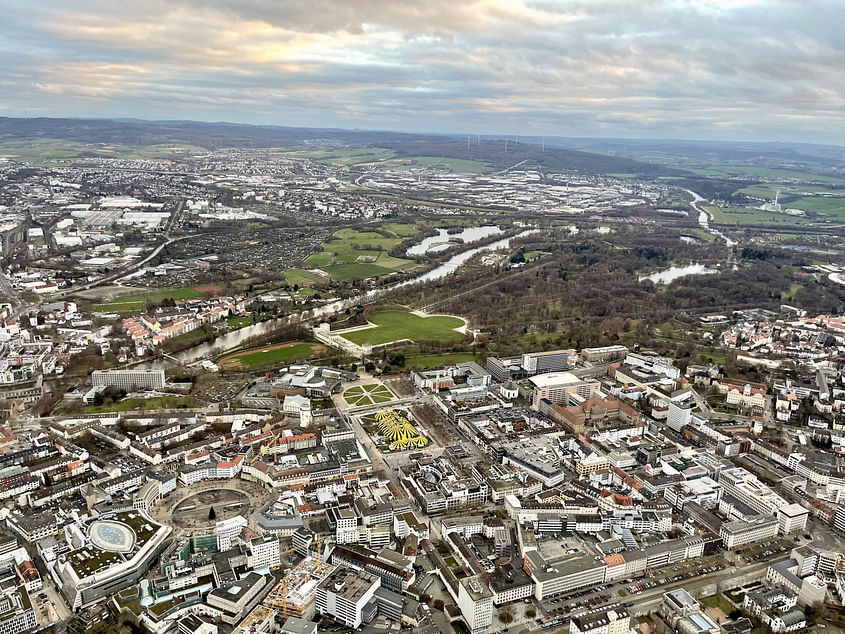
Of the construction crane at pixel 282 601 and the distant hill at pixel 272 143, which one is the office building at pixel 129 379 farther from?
A: the distant hill at pixel 272 143

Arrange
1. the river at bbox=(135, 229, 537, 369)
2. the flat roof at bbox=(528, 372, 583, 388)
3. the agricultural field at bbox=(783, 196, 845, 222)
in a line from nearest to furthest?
the flat roof at bbox=(528, 372, 583, 388), the river at bbox=(135, 229, 537, 369), the agricultural field at bbox=(783, 196, 845, 222)

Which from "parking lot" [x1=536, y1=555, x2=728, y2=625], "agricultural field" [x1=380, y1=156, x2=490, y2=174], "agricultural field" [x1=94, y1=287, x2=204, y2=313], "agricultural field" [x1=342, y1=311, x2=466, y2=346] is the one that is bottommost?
"parking lot" [x1=536, y1=555, x2=728, y2=625]

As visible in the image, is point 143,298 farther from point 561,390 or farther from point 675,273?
point 675,273

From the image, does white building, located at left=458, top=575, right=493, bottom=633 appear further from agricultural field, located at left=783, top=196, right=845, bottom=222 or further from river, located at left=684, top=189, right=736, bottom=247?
agricultural field, located at left=783, top=196, right=845, bottom=222

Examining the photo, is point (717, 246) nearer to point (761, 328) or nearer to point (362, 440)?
point (761, 328)

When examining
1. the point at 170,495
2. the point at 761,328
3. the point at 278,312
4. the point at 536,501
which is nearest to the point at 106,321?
the point at 278,312

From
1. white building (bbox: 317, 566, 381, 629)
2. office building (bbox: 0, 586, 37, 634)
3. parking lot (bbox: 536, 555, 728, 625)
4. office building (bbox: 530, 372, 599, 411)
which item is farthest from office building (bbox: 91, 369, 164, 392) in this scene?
parking lot (bbox: 536, 555, 728, 625)
